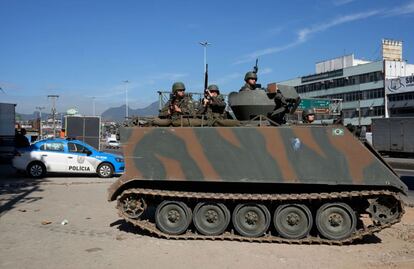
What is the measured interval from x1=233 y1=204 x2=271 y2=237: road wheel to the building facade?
53.5 meters

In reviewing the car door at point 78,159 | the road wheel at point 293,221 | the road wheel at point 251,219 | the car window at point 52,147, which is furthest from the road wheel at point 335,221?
the car window at point 52,147

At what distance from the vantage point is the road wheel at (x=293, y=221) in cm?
858

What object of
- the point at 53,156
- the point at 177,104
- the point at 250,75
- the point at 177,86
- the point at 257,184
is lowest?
the point at 257,184

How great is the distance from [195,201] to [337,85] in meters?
73.7

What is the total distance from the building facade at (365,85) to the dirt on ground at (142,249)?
53135 mm

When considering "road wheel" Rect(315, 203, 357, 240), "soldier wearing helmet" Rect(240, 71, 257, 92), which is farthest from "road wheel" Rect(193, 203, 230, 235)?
"soldier wearing helmet" Rect(240, 71, 257, 92)

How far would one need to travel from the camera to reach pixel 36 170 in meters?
19.3

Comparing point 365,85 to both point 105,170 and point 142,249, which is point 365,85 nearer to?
point 105,170

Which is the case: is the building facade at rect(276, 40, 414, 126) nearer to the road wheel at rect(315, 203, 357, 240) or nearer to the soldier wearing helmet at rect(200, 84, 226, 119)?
the soldier wearing helmet at rect(200, 84, 226, 119)

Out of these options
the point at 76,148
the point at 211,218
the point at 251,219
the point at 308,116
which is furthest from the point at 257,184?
the point at 76,148

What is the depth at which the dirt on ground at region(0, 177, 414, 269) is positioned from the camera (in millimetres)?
7234

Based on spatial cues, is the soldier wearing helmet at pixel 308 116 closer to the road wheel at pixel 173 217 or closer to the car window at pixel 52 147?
the road wheel at pixel 173 217

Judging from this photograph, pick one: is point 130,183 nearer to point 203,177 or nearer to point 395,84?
point 203,177

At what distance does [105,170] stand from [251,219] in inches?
484
